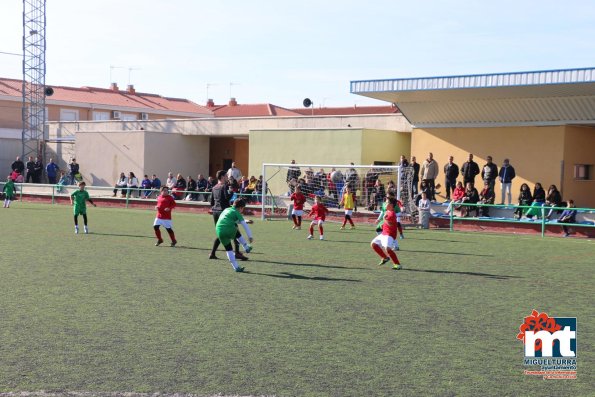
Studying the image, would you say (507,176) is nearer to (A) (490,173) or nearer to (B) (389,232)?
(A) (490,173)

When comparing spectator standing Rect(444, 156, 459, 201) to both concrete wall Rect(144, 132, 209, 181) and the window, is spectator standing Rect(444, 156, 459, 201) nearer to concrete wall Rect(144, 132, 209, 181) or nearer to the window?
the window

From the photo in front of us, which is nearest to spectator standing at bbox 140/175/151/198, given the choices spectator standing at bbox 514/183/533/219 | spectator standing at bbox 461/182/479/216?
spectator standing at bbox 461/182/479/216

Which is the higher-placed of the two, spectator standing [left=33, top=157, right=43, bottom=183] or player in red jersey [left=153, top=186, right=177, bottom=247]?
spectator standing [left=33, top=157, right=43, bottom=183]

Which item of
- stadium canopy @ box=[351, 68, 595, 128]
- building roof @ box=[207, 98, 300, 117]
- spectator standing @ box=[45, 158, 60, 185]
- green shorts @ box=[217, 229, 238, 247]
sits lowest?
green shorts @ box=[217, 229, 238, 247]

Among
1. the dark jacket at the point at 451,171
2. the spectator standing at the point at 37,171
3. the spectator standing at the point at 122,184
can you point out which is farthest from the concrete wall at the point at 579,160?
the spectator standing at the point at 37,171

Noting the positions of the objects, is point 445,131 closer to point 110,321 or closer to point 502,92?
point 502,92

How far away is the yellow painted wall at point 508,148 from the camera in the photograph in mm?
26938

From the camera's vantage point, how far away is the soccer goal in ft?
90.2

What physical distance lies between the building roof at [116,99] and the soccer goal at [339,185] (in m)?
28.5

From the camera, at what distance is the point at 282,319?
30.6 feet

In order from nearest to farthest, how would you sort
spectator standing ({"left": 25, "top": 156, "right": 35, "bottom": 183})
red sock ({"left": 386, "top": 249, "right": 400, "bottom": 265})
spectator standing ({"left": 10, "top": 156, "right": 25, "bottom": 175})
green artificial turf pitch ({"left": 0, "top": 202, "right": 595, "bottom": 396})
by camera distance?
green artificial turf pitch ({"left": 0, "top": 202, "right": 595, "bottom": 396})
red sock ({"left": 386, "top": 249, "right": 400, "bottom": 265})
spectator standing ({"left": 10, "top": 156, "right": 25, "bottom": 175})
spectator standing ({"left": 25, "top": 156, "right": 35, "bottom": 183})

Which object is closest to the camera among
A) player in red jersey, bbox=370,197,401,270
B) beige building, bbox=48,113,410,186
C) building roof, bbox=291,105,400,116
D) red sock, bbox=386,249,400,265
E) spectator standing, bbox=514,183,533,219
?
player in red jersey, bbox=370,197,401,270

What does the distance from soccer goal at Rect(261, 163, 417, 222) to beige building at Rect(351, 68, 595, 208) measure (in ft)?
9.03

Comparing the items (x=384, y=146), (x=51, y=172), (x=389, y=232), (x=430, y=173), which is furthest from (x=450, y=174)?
(x=51, y=172)
